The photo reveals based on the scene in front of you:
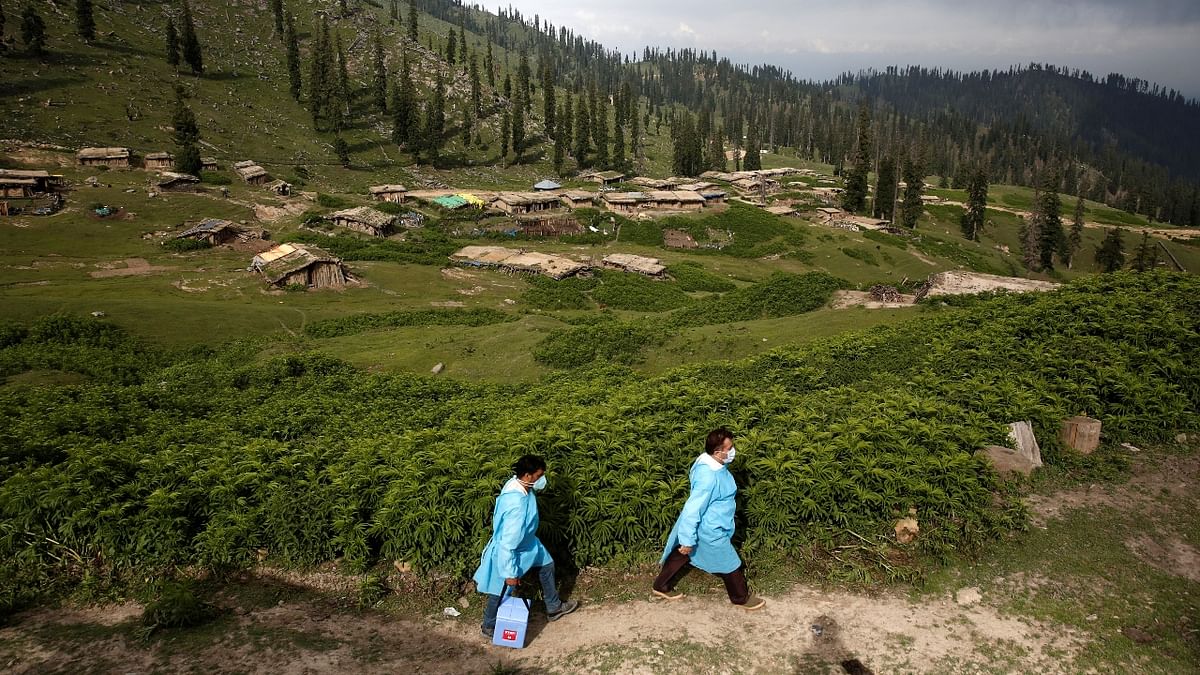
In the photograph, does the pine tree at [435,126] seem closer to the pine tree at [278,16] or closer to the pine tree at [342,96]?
the pine tree at [342,96]

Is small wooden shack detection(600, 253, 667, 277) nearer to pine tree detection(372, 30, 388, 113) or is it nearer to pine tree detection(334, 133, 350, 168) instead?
pine tree detection(334, 133, 350, 168)

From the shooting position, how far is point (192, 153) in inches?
3152

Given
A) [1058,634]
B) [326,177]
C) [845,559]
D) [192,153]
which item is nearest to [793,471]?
[845,559]

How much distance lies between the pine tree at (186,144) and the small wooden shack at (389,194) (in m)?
23.0

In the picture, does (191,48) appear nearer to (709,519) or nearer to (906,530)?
(709,519)

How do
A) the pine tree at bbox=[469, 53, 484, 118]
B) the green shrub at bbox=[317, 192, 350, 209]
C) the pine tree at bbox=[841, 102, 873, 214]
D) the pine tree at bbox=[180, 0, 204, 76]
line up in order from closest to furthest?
1. the green shrub at bbox=[317, 192, 350, 209]
2. the pine tree at bbox=[841, 102, 873, 214]
3. the pine tree at bbox=[180, 0, 204, 76]
4. the pine tree at bbox=[469, 53, 484, 118]

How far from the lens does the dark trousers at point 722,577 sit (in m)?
9.74

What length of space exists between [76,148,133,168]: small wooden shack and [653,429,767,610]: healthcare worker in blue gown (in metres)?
98.8

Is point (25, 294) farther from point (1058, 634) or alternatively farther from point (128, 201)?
point (1058, 634)

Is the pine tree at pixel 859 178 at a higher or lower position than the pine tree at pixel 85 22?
lower

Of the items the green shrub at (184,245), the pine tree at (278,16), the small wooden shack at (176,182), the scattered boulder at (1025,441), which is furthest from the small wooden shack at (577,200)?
the pine tree at (278,16)

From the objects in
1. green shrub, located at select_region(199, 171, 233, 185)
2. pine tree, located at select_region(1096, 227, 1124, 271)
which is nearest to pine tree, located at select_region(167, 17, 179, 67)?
green shrub, located at select_region(199, 171, 233, 185)

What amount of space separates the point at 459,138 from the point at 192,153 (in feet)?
206

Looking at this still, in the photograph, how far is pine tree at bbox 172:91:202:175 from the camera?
8012cm
